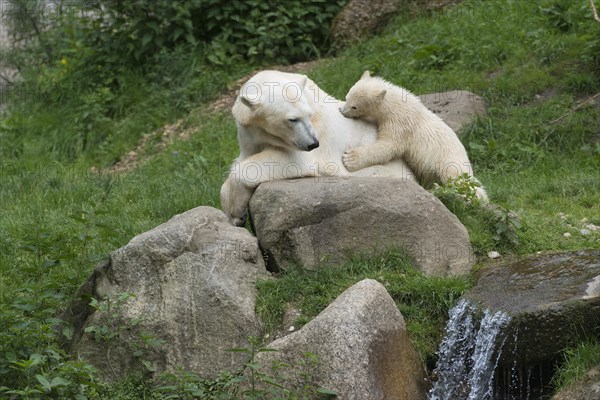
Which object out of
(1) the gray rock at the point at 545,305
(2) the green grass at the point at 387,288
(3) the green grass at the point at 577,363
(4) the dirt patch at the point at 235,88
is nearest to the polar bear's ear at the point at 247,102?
(2) the green grass at the point at 387,288

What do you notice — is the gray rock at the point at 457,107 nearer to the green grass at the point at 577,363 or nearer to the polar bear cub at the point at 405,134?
the polar bear cub at the point at 405,134

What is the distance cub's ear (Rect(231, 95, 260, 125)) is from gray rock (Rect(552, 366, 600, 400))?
9.75 ft

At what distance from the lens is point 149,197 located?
33.8 feet

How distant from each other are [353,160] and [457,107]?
368 centimetres

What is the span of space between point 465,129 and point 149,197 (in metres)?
3.64

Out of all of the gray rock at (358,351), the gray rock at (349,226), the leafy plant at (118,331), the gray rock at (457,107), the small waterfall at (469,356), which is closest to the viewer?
the gray rock at (358,351)

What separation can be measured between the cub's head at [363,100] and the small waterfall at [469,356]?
2.11 m

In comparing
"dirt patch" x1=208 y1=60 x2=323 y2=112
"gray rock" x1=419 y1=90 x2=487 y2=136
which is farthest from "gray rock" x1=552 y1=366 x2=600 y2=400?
"dirt patch" x1=208 y1=60 x2=323 y2=112

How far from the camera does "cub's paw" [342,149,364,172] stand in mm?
8414

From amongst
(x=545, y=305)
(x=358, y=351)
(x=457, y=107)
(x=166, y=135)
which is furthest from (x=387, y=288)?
(x=166, y=135)

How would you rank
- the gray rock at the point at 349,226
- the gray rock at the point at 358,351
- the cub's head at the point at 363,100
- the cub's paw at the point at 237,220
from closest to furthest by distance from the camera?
1. the gray rock at the point at 358,351
2. the gray rock at the point at 349,226
3. the cub's paw at the point at 237,220
4. the cub's head at the point at 363,100

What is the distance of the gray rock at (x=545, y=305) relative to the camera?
22.2 ft

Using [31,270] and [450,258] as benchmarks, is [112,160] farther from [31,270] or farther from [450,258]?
[450,258]

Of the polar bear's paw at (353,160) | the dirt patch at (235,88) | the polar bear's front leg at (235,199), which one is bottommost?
the dirt patch at (235,88)
